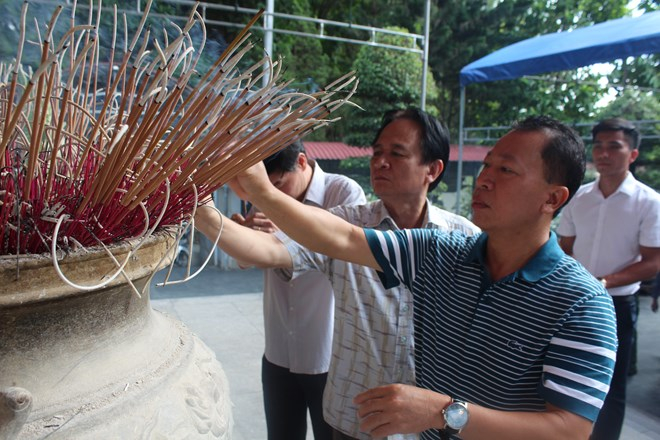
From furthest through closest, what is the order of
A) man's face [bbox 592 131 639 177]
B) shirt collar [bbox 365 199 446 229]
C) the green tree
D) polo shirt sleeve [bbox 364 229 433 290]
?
the green tree, man's face [bbox 592 131 639 177], shirt collar [bbox 365 199 446 229], polo shirt sleeve [bbox 364 229 433 290]

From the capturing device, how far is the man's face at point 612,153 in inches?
105

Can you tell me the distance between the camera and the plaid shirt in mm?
1459

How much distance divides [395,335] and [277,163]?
74cm

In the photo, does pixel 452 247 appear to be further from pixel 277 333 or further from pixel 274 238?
pixel 277 333

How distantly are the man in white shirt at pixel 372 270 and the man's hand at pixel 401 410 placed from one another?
1.28 ft

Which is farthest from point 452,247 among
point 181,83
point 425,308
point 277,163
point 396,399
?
point 181,83

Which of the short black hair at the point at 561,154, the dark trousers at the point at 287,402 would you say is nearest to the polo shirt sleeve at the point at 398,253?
the short black hair at the point at 561,154

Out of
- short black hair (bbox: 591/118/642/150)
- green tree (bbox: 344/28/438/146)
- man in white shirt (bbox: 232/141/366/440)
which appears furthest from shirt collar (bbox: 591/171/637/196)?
green tree (bbox: 344/28/438/146)

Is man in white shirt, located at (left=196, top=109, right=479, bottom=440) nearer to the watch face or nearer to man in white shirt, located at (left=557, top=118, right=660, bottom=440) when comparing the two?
the watch face

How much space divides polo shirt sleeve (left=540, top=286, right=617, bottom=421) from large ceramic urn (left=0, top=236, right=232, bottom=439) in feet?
1.96

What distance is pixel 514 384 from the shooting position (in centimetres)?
110

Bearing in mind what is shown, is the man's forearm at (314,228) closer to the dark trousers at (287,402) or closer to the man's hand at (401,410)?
the man's hand at (401,410)

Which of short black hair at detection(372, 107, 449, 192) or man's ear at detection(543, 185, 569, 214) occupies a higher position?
short black hair at detection(372, 107, 449, 192)

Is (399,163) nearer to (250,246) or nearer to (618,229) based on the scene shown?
(250,246)
